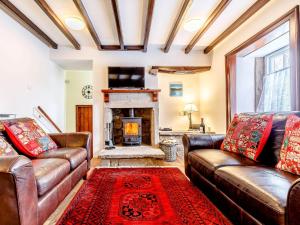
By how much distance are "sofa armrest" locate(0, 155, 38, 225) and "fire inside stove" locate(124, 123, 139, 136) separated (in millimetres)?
3326

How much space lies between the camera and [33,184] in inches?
54.4

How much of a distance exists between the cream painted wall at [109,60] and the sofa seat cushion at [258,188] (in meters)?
3.34

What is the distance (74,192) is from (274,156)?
222 centimetres

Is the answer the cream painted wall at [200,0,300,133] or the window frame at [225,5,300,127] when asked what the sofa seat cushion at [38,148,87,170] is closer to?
the window frame at [225,5,300,127]

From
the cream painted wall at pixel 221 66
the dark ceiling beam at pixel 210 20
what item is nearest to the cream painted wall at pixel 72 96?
the cream painted wall at pixel 221 66

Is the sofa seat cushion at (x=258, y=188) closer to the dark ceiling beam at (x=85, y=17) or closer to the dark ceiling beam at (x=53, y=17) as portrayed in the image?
the dark ceiling beam at (x=85, y=17)

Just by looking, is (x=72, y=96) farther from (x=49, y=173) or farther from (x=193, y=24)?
(x=49, y=173)

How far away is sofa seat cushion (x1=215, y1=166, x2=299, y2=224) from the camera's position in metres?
1.11

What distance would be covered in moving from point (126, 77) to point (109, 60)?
22.8 inches

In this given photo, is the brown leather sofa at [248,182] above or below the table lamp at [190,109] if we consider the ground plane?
below

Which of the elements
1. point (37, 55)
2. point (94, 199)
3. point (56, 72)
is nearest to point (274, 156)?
point (94, 199)

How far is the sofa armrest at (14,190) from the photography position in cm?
120

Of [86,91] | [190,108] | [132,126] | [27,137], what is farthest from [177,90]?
[27,137]

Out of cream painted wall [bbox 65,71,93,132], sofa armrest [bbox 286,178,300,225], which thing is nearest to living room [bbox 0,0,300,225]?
sofa armrest [bbox 286,178,300,225]
